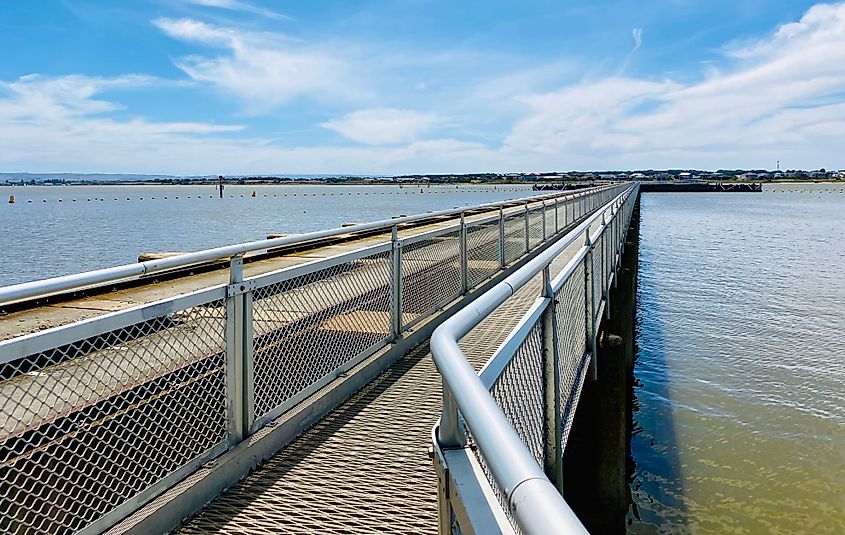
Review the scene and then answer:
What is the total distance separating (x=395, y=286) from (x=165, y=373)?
10.8ft

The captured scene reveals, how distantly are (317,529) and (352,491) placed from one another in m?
0.45

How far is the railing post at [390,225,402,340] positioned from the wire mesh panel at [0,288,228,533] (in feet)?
8.92

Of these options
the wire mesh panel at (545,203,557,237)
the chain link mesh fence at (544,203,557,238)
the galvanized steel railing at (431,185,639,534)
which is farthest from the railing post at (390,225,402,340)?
the wire mesh panel at (545,203,557,237)

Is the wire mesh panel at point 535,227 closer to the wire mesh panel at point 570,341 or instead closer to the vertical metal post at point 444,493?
the wire mesh panel at point 570,341

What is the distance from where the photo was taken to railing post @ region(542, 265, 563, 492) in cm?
386

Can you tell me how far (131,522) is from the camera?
134 inches

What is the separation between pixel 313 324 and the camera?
5371 mm

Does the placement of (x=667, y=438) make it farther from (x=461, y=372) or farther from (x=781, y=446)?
(x=461, y=372)

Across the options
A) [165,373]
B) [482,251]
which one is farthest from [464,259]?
[165,373]

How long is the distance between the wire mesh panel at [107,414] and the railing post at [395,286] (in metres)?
2.72

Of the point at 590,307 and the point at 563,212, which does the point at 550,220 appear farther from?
the point at 590,307

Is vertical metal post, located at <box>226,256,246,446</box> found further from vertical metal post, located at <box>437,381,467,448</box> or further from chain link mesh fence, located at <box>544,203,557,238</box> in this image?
chain link mesh fence, located at <box>544,203,557,238</box>

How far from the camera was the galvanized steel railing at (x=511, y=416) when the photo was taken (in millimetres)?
1134

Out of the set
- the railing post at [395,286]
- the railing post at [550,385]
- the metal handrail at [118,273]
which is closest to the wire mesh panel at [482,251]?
the railing post at [395,286]
